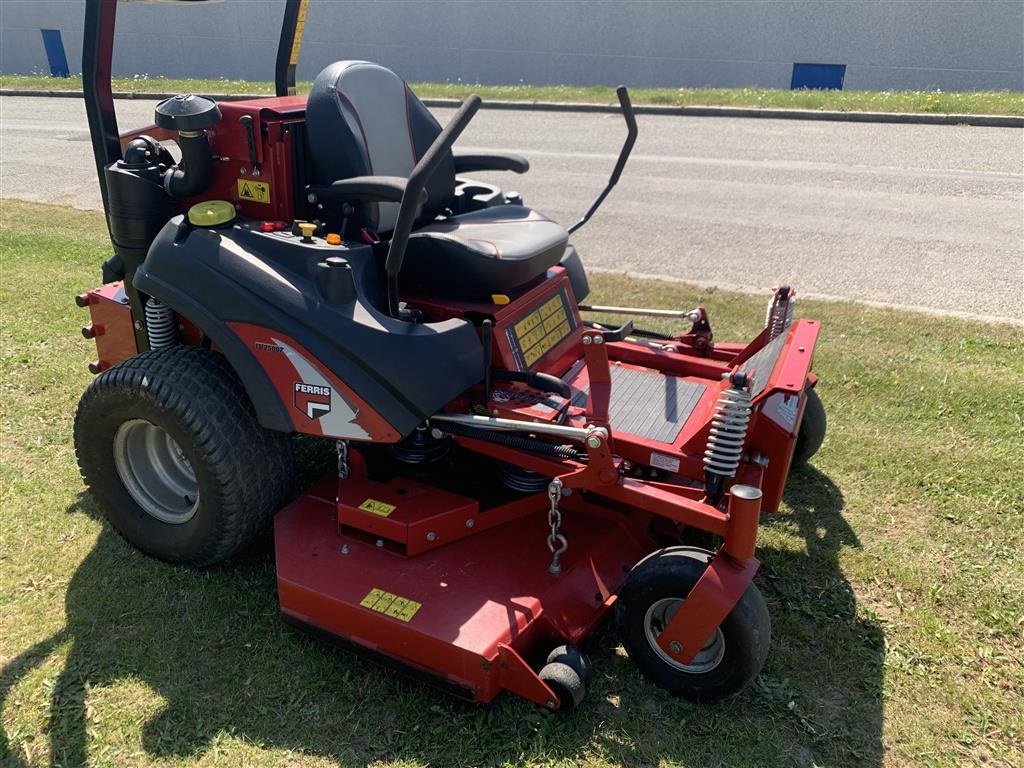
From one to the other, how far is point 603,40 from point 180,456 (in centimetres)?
1769

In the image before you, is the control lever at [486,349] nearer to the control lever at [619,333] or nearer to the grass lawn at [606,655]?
the control lever at [619,333]

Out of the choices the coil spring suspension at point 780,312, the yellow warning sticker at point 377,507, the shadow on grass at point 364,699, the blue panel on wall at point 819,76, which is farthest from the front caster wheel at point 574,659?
the blue panel on wall at point 819,76

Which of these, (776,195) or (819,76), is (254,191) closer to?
(776,195)

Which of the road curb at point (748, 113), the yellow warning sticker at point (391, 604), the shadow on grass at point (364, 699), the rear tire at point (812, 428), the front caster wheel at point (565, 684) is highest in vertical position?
the road curb at point (748, 113)

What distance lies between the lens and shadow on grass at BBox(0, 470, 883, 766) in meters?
2.45

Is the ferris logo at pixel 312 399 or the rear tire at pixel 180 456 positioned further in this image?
the rear tire at pixel 180 456

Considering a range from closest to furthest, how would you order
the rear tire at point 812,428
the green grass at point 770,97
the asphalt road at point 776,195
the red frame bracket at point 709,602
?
1. the red frame bracket at point 709,602
2. the rear tire at point 812,428
3. the asphalt road at point 776,195
4. the green grass at point 770,97

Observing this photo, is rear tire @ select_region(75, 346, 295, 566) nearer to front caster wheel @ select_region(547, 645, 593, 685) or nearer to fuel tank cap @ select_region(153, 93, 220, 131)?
fuel tank cap @ select_region(153, 93, 220, 131)

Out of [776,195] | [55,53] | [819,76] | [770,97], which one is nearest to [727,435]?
[776,195]

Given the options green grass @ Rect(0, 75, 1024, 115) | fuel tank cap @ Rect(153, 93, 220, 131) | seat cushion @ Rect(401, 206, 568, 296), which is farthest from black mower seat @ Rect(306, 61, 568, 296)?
green grass @ Rect(0, 75, 1024, 115)

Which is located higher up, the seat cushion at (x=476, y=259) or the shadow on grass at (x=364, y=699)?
the seat cushion at (x=476, y=259)

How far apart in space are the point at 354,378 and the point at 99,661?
1.19 metres

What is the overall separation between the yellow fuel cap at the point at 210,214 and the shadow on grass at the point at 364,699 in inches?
48.8

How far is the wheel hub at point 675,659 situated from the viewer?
8.43 feet
